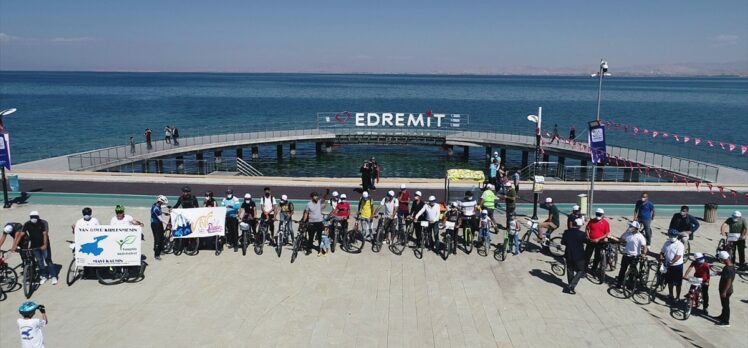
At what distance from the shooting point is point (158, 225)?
45.9 feet

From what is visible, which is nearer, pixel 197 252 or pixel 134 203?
pixel 197 252

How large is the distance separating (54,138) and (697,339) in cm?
7372

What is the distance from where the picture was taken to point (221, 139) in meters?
44.7

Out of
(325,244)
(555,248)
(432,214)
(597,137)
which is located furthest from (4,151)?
(597,137)

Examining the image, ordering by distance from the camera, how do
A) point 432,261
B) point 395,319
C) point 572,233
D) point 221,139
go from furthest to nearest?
point 221,139, point 432,261, point 572,233, point 395,319

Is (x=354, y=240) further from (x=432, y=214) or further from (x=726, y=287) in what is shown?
(x=726, y=287)

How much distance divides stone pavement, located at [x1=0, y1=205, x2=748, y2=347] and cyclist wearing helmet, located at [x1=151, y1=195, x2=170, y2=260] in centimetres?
38

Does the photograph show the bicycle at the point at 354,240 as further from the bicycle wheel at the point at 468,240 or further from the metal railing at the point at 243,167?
the metal railing at the point at 243,167

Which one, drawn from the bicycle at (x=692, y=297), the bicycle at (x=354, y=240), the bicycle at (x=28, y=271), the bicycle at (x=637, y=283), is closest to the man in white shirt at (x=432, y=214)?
the bicycle at (x=354, y=240)

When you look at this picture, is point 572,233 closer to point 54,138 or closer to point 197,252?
point 197,252

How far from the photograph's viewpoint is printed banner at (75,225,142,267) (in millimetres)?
12586

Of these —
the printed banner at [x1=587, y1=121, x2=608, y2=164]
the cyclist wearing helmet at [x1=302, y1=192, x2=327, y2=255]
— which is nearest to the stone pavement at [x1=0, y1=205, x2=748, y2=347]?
the cyclist wearing helmet at [x1=302, y1=192, x2=327, y2=255]

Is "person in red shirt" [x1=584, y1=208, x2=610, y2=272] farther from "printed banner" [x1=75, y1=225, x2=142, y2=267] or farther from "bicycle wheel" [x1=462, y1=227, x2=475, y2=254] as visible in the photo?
"printed banner" [x1=75, y1=225, x2=142, y2=267]

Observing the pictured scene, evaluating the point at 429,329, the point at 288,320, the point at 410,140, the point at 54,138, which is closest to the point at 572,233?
the point at 429,329
